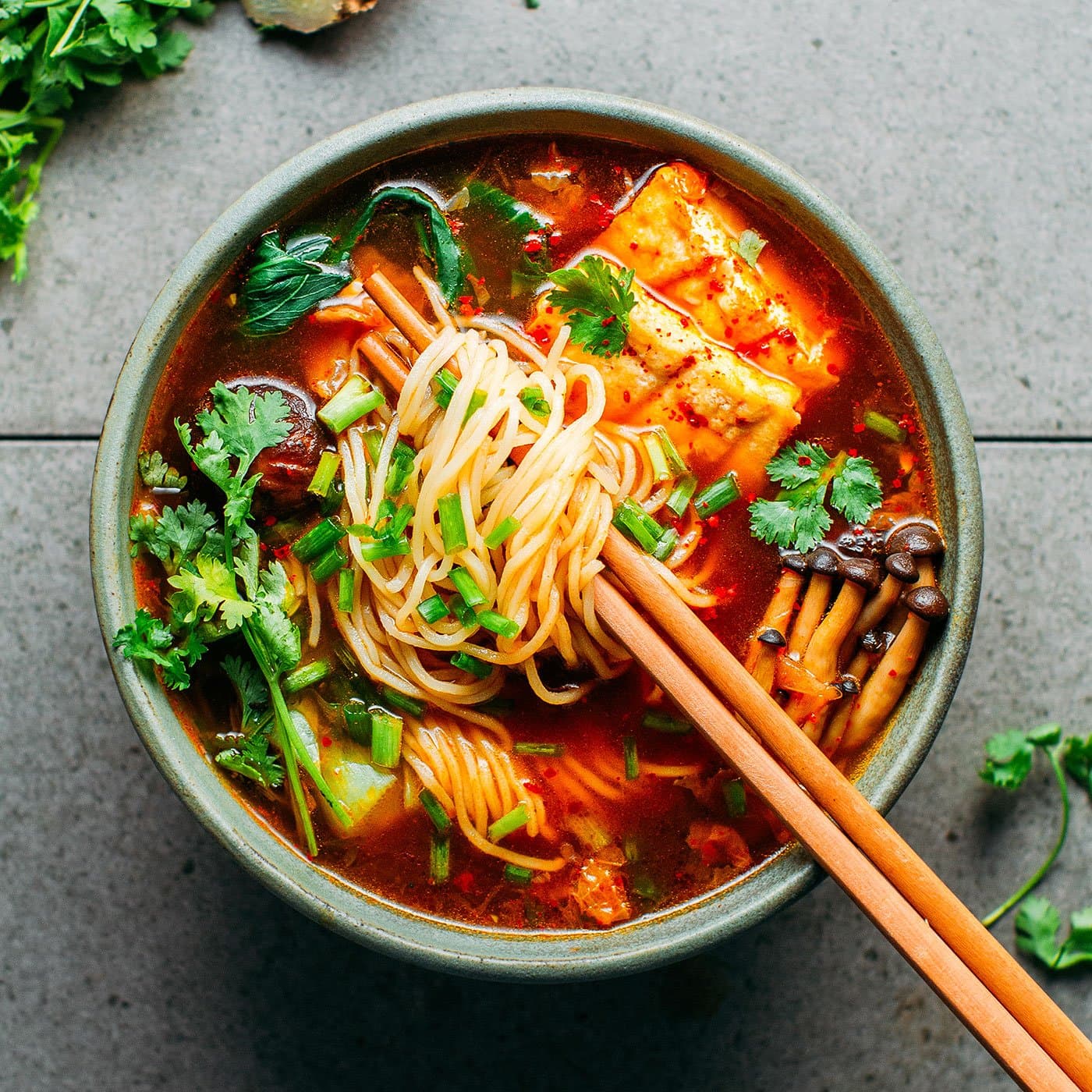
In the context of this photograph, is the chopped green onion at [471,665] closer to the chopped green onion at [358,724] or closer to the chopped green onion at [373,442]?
the chopped green onion at [358,724]

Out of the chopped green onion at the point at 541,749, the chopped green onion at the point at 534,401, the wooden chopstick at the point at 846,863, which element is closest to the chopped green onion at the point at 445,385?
the chopped green onion at the point at 534,401

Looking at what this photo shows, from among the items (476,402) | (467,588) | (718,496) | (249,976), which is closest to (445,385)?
(476,402)

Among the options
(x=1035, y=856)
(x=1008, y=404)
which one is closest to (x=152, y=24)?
(x=1008, y=404)

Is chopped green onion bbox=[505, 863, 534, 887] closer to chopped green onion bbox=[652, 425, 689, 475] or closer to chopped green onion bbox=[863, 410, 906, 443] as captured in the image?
chopped green onion bbox=[652, 425, 689, 475]

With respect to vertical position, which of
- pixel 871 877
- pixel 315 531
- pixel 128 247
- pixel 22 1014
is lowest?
pixel 22 1014

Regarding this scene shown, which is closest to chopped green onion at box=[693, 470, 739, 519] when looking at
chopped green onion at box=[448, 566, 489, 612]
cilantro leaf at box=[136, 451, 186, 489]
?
chopped green onion at box=[448, 566, 489, 612]

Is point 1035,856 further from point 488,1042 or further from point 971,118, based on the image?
point 971,118
